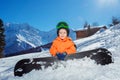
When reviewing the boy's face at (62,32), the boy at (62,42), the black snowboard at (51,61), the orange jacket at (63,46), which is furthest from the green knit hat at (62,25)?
the black snowboard at (51,61)

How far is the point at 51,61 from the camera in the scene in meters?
5.93

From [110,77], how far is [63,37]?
8.85ft

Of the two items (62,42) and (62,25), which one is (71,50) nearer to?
(62,42)

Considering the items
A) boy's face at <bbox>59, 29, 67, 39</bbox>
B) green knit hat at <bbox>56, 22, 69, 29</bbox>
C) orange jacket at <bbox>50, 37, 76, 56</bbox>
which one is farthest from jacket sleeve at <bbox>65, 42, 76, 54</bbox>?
green knit hat at <bbox>56, 22, 69, 29</bbox>

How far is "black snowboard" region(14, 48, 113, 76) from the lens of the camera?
578cm

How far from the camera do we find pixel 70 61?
5.82 m

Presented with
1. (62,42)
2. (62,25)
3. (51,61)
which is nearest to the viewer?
(51,61)

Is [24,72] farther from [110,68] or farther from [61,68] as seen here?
[110,68]

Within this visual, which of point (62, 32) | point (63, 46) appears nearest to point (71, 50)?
point (63, 46)

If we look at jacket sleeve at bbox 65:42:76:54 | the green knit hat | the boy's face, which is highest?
the green knit hat

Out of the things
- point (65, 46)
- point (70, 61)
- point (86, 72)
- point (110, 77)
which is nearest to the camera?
point (110, 77)

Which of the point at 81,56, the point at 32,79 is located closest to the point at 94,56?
the point at 81,56

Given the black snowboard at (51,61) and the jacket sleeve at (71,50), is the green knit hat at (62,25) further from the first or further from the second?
the black snowboard at (51,61)

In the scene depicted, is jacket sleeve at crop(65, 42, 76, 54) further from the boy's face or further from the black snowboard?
the black snowboard
